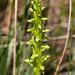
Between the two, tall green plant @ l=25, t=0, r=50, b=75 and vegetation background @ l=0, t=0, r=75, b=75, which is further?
vegetation background @ l=0, t=0, r=75, b=75

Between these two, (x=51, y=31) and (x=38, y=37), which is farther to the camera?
(x=51, y=31)

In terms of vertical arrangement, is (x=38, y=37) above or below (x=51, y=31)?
above

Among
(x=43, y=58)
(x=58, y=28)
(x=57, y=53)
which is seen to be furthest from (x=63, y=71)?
(x=43, y=58)

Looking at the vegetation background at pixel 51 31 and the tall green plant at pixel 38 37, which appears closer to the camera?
the tall green plant at pixel 38 37

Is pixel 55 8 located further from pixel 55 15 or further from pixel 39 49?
pixel 39 49

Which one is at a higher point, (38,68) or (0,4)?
(0,4)

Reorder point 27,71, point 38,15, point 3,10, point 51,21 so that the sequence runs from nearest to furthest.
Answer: point 38,15, point 27,71, point 51,21, point 3,10

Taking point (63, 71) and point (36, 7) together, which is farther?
point (63, 71)

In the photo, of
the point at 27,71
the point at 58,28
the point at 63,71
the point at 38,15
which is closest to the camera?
the point at 38,15

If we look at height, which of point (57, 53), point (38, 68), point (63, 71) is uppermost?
point (38, 68)
